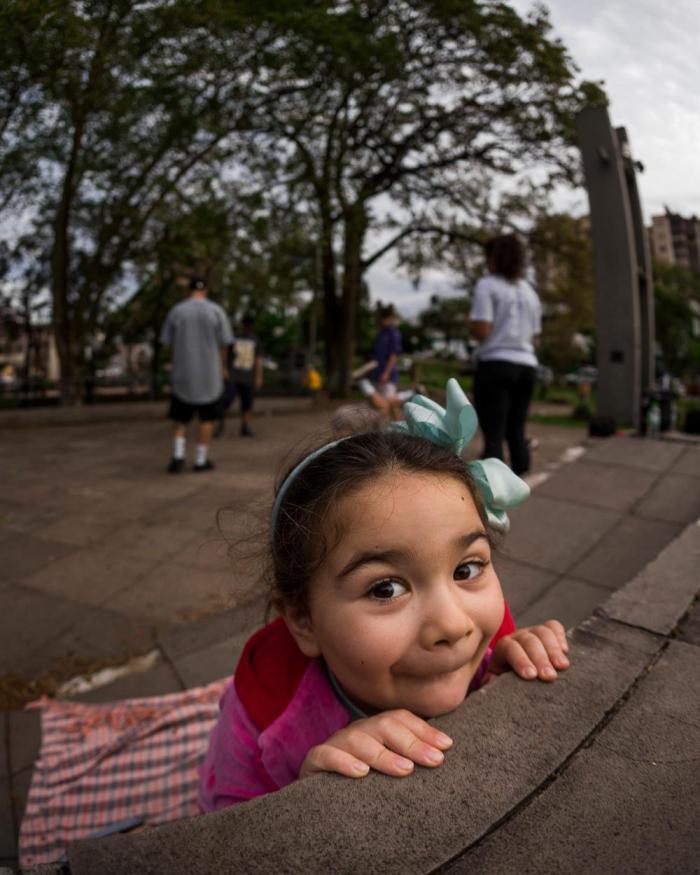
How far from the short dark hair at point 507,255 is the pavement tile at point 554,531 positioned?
4.72ft

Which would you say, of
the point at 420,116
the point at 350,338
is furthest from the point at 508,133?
the point at 350,338

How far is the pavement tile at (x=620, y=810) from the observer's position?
0.75 m

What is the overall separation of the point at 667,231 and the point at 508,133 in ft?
16.7

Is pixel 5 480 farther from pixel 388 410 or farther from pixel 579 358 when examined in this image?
pixel 579 358

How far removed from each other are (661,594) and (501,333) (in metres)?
2.77

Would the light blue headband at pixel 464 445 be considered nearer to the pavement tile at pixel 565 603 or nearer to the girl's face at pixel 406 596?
the girl's face at pixel 406 596

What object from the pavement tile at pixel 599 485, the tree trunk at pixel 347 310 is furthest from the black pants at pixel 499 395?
the tree trunk at pixel 347 310

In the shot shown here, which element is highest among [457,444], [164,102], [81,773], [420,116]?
[420,116]

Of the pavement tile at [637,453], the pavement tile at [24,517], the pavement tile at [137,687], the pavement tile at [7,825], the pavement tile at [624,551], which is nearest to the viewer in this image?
the pavement tile at [7,825]

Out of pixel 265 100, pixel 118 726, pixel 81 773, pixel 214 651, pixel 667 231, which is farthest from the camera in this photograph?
pixel 265 100

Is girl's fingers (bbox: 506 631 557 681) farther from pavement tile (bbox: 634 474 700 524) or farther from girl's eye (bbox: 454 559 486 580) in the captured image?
pavement tile (bbox: 634 474 700 524)

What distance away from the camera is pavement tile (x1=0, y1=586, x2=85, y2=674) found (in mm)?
2592

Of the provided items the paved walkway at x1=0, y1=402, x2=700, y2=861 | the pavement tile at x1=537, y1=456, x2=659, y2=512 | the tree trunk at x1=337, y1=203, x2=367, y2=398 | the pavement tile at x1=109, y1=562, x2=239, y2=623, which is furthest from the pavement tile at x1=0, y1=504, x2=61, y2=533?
the tree trunk at x1=337, y1=203, x2=367, y2=398

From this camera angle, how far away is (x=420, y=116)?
1192 cm
